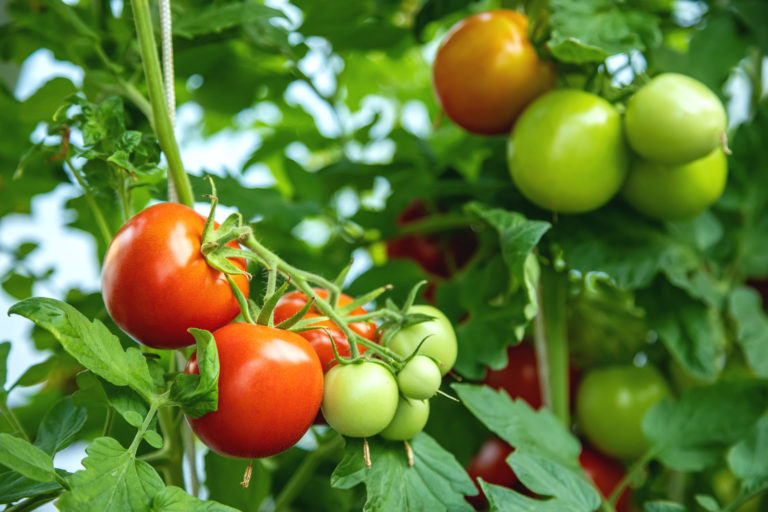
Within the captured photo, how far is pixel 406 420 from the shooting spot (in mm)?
450

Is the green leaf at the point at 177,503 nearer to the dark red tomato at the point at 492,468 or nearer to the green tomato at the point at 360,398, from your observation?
the green tomato at the point at 360,398

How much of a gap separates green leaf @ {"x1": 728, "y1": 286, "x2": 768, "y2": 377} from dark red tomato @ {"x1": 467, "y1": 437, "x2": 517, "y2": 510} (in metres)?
0.27

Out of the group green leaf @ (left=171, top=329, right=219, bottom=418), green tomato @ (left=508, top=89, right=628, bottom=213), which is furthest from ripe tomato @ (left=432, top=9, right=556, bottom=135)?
green leaf @ (left=171, top=329, right=219, bottom=418)

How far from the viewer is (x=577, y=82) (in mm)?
720

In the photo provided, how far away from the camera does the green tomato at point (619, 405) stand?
77 centimetres

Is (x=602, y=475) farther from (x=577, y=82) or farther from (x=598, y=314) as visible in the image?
(x=577, y=82)

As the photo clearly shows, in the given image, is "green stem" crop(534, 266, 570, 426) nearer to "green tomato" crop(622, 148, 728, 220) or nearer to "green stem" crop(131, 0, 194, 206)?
"green tomato" crop(622, 148, 728, 220)

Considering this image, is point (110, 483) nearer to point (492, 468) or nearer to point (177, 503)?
point (177, 503)

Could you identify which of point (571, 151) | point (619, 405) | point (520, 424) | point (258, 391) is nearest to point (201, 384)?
point (258, 391)

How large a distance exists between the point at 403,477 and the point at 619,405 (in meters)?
0.39

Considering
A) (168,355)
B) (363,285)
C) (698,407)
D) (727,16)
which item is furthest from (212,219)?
(727,16)

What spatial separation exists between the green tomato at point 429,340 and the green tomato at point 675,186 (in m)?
0.32

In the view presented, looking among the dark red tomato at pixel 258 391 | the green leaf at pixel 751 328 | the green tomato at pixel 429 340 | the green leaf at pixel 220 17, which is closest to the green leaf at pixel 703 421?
the green leaf at pixel 751 328

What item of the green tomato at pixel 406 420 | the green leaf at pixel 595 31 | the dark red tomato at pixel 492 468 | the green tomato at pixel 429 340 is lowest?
the dark red tomato at pixel 492 468
